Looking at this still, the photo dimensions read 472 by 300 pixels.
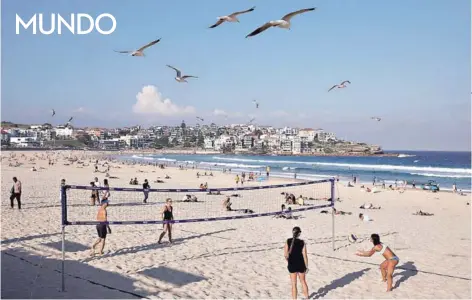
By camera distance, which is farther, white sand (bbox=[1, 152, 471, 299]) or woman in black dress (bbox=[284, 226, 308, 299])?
white sand (bbox=[1, 152, 471, 299])

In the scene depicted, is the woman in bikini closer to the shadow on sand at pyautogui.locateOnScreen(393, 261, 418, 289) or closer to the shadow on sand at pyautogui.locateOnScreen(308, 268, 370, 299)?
the shadow on sand at pyautogui.locateOnScreen(393, 261, 418, 289)

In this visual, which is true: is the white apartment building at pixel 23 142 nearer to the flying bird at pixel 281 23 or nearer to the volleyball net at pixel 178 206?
the volleyball net at pixel 178 206

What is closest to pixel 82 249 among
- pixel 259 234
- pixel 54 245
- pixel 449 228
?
pixel 54 245

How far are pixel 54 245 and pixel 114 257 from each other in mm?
1713

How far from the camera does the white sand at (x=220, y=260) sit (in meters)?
7.50

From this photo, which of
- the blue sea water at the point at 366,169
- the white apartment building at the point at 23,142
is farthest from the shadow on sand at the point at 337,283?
the white apartment building at the point at 23,142

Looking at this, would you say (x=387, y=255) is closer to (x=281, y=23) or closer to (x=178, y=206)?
(x=281, y=23)

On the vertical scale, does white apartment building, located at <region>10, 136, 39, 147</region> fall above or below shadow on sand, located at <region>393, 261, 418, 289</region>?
above

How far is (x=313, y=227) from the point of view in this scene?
14.1 metres

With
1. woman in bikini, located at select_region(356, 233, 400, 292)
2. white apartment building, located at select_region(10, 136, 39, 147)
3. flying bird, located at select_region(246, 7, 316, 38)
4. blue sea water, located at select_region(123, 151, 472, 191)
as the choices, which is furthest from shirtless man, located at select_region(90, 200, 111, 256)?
white apartment building, located at select_region(10, 136, 39, 147)

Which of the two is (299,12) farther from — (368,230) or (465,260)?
(368,230)

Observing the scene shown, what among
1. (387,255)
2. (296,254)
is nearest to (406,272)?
(387,255)

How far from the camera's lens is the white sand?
750cm

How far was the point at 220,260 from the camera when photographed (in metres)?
9.59
